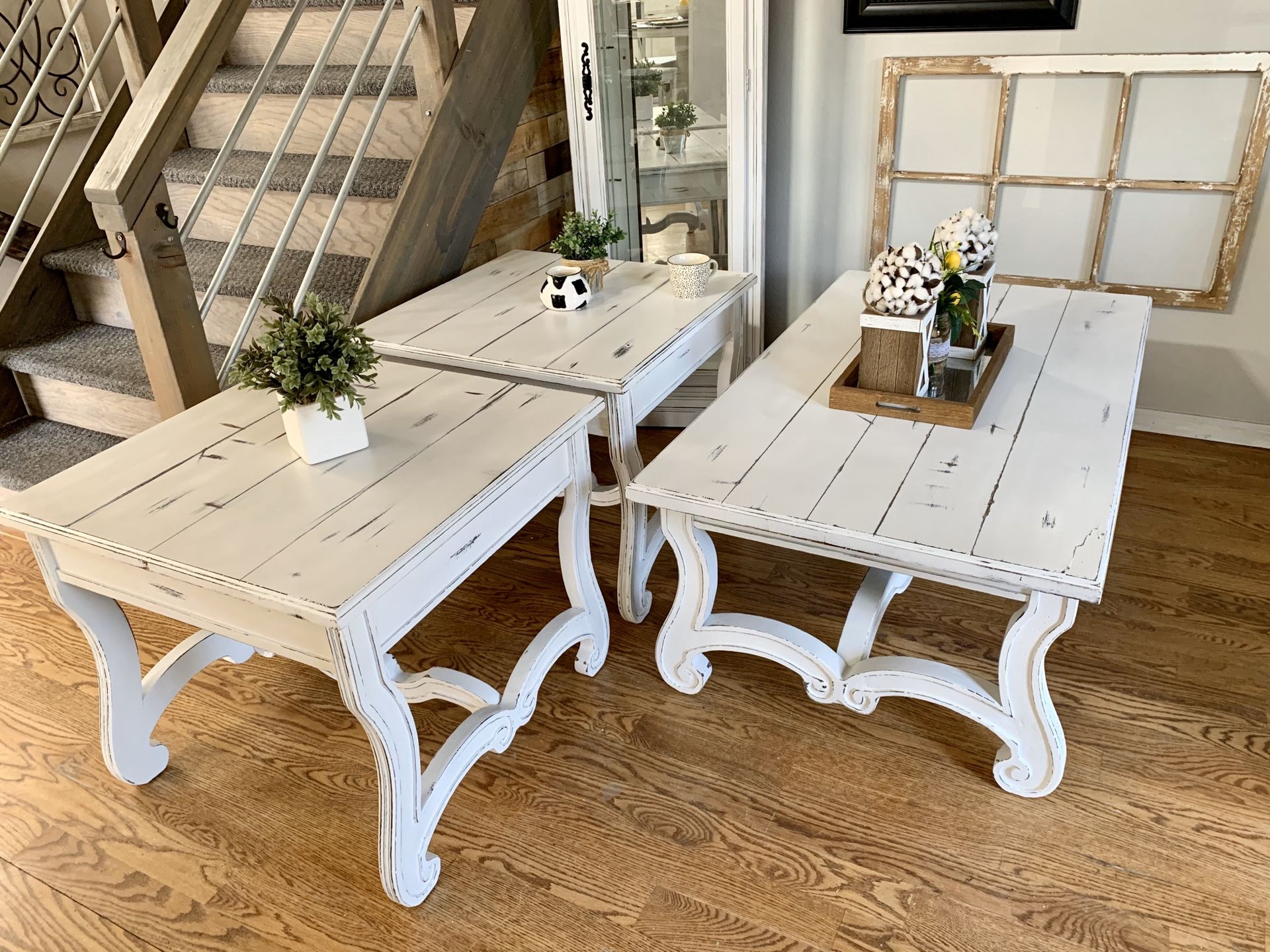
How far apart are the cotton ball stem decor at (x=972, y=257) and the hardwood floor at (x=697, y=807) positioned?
628 millimetres

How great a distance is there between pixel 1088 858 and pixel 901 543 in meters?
0.65

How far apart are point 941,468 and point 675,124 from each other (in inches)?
64.1

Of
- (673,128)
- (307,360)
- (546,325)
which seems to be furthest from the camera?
(673,128)

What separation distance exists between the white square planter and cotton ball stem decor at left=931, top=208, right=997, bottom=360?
3.82 ft

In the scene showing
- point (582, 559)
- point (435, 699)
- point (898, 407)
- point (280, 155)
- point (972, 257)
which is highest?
point (280, 155)

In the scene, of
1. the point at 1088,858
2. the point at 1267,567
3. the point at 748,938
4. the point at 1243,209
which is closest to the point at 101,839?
the point at 748,938

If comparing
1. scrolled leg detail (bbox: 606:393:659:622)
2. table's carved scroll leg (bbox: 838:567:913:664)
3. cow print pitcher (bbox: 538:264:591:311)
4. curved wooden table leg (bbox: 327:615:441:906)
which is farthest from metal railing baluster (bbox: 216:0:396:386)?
table's carved scroll leg (bbox: 838:567:913:664)

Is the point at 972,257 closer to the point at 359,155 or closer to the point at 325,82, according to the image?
the point at 359,155

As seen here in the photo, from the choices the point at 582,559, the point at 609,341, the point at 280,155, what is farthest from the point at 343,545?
the point at 280,155

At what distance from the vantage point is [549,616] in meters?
2.25

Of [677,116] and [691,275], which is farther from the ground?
[677,116]

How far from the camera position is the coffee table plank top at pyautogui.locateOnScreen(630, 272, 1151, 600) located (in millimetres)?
1459

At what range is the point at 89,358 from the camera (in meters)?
2.55

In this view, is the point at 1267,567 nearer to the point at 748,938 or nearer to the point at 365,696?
the point at 748,938
